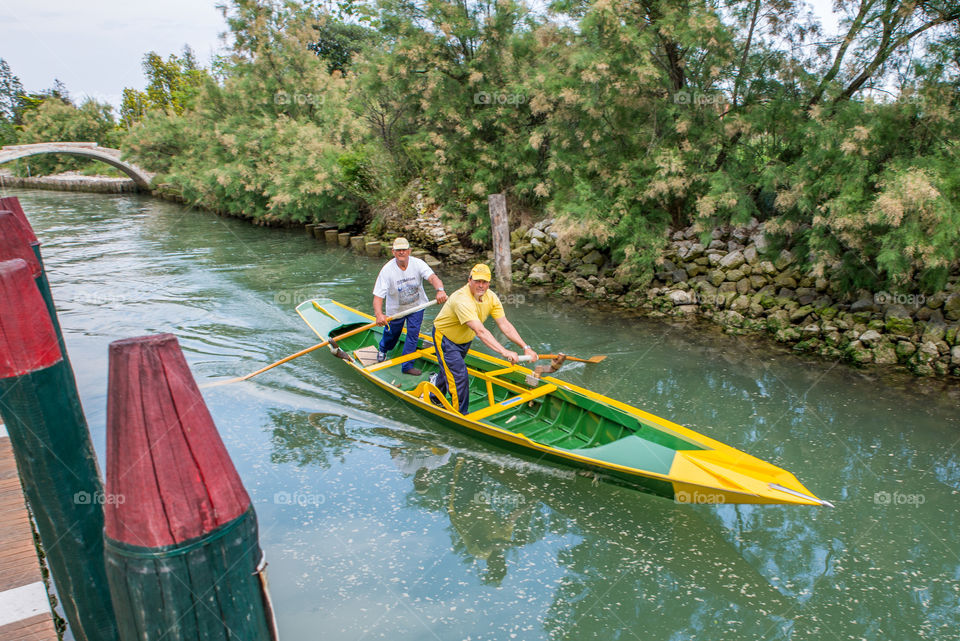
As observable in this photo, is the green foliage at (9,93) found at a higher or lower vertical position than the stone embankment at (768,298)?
higher

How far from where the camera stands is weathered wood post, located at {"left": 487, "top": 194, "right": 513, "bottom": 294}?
1262 cm

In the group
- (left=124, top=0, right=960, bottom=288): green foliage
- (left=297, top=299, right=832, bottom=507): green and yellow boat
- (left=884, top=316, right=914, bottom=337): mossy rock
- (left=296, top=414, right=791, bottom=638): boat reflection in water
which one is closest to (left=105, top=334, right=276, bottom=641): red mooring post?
(left=296, top=414, right=791, bottom=638): boat reflection in water

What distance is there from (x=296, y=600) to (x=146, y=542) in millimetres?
3806

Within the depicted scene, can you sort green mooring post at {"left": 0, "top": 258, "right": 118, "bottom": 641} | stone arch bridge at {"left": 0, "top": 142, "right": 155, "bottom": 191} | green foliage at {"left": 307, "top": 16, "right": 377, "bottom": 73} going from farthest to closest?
green foliage at {"left": 307, "top": 16, "right": 377, "bottom": 73}
stone arch bridge at {"left": 0, "top": 142, "right": 155, "bottom": 191}
green mooring post at {"left": 0, "top": 258, "right": 118, "bottom": 641}

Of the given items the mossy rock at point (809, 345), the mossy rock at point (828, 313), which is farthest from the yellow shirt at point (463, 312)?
the mossy rock at point (828, 313)

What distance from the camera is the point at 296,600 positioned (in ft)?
15.3

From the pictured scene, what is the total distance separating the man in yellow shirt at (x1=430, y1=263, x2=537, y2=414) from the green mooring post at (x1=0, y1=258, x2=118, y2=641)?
12.9 ft

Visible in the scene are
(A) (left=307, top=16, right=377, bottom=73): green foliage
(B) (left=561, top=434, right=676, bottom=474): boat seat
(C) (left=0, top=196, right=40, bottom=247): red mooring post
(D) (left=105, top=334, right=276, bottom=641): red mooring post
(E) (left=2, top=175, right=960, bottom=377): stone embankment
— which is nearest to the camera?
(D) (left=105, top=334, right=276, bottom=641): red mooring post

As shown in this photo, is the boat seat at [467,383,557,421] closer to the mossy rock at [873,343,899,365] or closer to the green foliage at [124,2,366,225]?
the mossy rock at [873,343,899,365]

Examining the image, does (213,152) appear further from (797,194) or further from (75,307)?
(797,194)

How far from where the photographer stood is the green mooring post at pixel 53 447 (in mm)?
2475

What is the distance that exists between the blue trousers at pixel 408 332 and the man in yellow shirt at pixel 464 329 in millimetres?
1491

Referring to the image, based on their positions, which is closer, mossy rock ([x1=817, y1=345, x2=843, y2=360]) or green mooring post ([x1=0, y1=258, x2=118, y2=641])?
green mooring post ([x1=0, y1=258, x2=118, y2=641])

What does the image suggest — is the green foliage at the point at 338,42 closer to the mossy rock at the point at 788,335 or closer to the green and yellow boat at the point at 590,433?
the green and yellow boat at the point at 590,433
